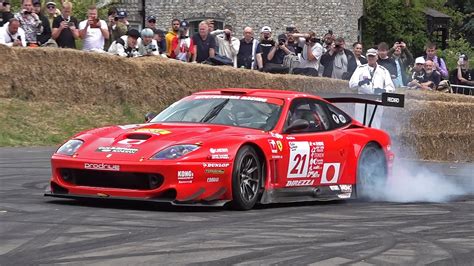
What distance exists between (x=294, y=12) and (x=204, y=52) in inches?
1029

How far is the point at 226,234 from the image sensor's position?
29.7ft

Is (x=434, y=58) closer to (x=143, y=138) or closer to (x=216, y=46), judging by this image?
(x=216, y=46)

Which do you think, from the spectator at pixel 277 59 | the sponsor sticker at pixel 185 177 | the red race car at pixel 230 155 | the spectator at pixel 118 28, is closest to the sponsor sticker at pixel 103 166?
the red race car at pixel 230 155

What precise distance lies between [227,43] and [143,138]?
39.2 feet

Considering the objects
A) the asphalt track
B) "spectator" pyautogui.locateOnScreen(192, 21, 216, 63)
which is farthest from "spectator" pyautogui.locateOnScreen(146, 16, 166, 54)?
the asphalt track

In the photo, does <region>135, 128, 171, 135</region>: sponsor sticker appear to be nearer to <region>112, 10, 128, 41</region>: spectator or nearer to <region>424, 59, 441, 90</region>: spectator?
<region>112, 10, 128, 41</region>: spectator

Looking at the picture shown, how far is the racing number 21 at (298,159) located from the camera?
11.9 meters

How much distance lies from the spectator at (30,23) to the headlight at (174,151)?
31.4 feet

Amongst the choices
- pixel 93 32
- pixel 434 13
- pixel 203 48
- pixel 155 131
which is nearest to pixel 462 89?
pixel 203 48

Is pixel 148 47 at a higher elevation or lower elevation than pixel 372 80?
higher

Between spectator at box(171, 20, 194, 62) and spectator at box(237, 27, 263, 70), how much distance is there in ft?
3.35

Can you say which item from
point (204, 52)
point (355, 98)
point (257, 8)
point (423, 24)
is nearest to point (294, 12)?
point (257, 8)

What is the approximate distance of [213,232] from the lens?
915 cm

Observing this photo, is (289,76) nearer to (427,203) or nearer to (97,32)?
(97,32)
